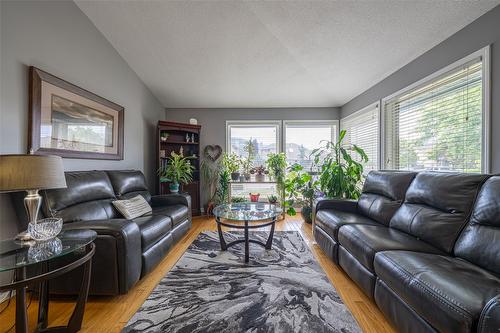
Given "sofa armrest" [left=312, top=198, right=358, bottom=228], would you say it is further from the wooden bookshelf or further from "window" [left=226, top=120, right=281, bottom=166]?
the wooden bookshelf

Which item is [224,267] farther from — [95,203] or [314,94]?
[314,94]

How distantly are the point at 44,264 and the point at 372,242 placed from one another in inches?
88.1

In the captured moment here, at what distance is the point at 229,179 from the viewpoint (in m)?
4.41

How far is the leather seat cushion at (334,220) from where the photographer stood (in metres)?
2.22

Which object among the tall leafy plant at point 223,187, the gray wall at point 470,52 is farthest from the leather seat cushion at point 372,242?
the tall leafy plant at point 223,187

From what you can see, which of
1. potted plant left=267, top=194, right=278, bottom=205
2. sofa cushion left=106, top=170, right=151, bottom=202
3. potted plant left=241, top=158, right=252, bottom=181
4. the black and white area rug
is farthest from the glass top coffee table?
potted plant left=241, top=158, right=252, bottom=181

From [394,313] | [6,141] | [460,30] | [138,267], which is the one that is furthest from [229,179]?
[460,30]

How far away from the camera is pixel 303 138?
188 inches

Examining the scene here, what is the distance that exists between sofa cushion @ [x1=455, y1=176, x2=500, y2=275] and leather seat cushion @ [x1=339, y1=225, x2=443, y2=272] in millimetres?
180

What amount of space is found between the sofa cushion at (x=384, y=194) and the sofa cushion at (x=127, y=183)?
9.80 feet

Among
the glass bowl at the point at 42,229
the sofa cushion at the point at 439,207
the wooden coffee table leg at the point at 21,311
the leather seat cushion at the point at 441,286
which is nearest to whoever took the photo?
the leather seat cushion at the point at 441,286

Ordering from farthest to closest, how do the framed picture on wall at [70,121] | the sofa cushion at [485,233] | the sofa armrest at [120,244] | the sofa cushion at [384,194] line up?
1. the sofa cushion at [384,194]
2. the framed picture on wall at [70,121]
3. the sofa armrest at [120,244]
4. the sofa cushion at [485,233]

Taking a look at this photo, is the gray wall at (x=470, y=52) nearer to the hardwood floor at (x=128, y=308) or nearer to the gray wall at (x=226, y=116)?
the hardwood floor at (x=128, y=308)

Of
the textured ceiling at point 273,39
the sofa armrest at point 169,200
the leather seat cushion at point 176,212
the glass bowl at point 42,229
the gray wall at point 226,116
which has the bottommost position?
the leather seat cushion at point 176,212
